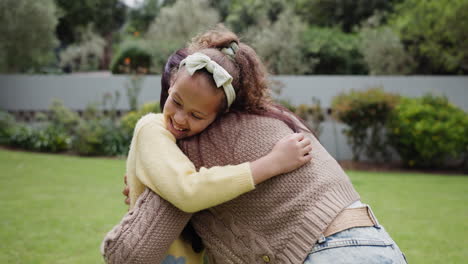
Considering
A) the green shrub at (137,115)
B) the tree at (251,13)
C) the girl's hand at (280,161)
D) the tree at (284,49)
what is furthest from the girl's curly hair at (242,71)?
the tree at (251,13)

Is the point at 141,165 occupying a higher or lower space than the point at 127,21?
higher

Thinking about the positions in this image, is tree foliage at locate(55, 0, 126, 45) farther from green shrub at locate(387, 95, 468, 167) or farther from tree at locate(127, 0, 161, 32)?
green shrub at locate(387, 95, 468, 167)

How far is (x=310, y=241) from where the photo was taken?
5.32 feet

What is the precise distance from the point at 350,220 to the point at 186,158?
0.65 metres

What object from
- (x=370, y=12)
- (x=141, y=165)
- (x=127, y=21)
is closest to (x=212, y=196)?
(x=141, y=165)

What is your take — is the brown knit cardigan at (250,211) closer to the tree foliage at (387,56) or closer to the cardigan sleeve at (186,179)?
the cardigan sleeve at (186,179)

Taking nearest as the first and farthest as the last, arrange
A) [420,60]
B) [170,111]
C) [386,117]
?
[170,111] < [386,117] < [420,60]

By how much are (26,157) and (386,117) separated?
762 centimetres

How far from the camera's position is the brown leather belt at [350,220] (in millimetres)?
1637

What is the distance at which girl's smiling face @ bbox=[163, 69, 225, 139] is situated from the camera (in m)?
1.82

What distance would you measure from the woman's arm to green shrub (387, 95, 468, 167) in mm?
8633

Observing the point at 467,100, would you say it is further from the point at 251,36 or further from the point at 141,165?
the point at 141,165

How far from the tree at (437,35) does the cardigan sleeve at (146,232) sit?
1187 cm

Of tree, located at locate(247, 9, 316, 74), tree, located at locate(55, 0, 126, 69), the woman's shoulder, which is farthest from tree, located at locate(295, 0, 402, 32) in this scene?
the woman's shoulder
